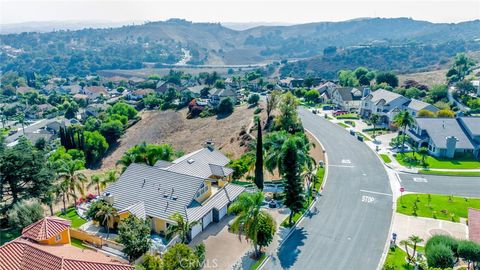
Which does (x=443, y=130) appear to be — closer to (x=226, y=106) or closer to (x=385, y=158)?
(x=385, y=158)

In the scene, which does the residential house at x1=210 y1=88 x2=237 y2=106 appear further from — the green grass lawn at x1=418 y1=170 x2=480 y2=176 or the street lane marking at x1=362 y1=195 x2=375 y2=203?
the street lane marking at x1=362 y1=195 x2=375 y2=203

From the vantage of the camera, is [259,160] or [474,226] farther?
[259,160]

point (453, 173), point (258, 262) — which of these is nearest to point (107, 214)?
point (258, 262)

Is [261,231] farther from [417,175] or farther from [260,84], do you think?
[260,84]

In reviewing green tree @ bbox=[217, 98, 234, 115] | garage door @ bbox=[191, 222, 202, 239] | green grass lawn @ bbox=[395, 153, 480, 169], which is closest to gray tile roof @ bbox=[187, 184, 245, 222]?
garage door @ bbox=[191, 222, 202, 239]

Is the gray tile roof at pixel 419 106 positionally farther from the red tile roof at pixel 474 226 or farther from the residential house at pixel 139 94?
the residential house at pixel 139 94

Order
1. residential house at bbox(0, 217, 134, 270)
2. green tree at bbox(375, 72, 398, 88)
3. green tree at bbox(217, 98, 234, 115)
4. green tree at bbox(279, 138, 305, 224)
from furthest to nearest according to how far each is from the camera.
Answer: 1. green tree at bbox(375, 72, 398, 88)
2. green tree at bbox(217, 98, 234, 115)
3. green tree at bbox(279, 138, 305, 224)
4. residential house at bbox(0, 217, 134, 270)
